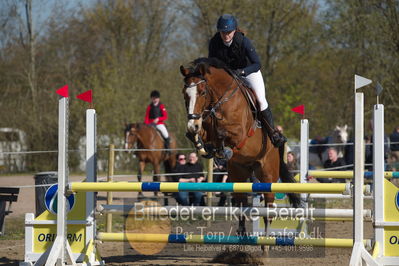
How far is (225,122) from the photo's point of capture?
5957mm

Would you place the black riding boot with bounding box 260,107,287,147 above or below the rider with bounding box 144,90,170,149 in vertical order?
below

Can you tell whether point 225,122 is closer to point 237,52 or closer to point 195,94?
point 195,94

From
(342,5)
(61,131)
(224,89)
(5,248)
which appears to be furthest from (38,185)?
(342,5)

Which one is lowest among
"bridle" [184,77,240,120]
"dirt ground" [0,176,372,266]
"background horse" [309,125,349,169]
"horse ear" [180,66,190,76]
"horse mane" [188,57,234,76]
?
"dirt ground" [0,176,372,266]

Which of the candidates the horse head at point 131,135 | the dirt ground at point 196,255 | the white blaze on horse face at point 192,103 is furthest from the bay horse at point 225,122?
the horse head at point 131,135

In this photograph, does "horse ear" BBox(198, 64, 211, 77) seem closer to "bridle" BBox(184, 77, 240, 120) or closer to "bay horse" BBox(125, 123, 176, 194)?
"bridle" BBox(184, 77, 240, 120)

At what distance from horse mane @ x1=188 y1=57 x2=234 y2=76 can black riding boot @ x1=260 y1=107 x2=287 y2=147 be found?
599mm

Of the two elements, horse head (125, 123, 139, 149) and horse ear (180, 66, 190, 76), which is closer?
horse ear (180, 66, 190, 76)

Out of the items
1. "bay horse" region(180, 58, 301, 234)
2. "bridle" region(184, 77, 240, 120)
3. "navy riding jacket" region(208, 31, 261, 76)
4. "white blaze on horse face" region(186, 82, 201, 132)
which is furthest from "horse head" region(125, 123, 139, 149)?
"white blaze on horse face" region(186, 82, 201, 132)

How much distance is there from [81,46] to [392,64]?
1442 centimetres

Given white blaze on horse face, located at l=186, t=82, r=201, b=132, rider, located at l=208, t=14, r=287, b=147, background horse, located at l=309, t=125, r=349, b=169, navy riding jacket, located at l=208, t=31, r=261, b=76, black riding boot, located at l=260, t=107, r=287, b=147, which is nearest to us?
white blaze on horse face, located at l=186, t=82, r=201, b=132

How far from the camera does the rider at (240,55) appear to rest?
6.14 metres

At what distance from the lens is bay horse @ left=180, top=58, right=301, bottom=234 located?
5.63 m

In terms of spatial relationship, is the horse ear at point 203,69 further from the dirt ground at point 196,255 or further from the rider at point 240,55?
the dirt ground at point 196,255
